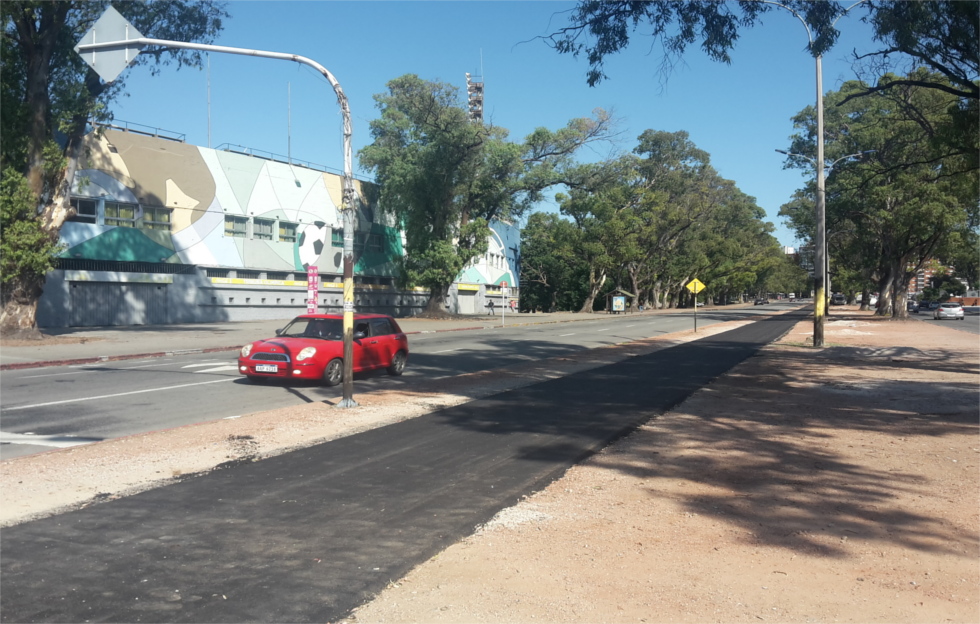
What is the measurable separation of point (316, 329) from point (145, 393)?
3400 millimetres

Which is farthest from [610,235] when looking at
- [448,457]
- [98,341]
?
[448,457]

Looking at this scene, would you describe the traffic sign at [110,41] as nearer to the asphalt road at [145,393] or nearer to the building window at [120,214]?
the asphalt road at [145,393]

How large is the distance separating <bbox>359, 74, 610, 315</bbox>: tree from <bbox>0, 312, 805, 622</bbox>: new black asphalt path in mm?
35881

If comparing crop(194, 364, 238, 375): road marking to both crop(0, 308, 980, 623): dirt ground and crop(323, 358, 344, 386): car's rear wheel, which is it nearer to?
crop(323, 358, 344, 386): car's rear wheel

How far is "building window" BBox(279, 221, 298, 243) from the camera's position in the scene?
4294 centimetres

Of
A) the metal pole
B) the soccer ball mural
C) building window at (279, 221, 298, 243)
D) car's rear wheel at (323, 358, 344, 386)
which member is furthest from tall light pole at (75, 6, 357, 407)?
the soccer ball mural

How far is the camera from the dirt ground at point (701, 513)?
454 centimetres

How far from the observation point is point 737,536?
5.72m

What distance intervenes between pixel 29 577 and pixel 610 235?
65.4 m

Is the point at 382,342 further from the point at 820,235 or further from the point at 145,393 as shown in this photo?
the point at 820,235

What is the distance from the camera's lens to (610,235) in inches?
2689

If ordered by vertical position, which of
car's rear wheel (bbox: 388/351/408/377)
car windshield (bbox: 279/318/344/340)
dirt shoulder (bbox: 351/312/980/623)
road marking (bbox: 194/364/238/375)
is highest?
car windshield (bbox: 279/318/344/340)

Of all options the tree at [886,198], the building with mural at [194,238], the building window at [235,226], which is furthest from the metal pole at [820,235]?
the building window at [235,226]

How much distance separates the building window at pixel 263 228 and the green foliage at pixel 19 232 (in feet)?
56.9
